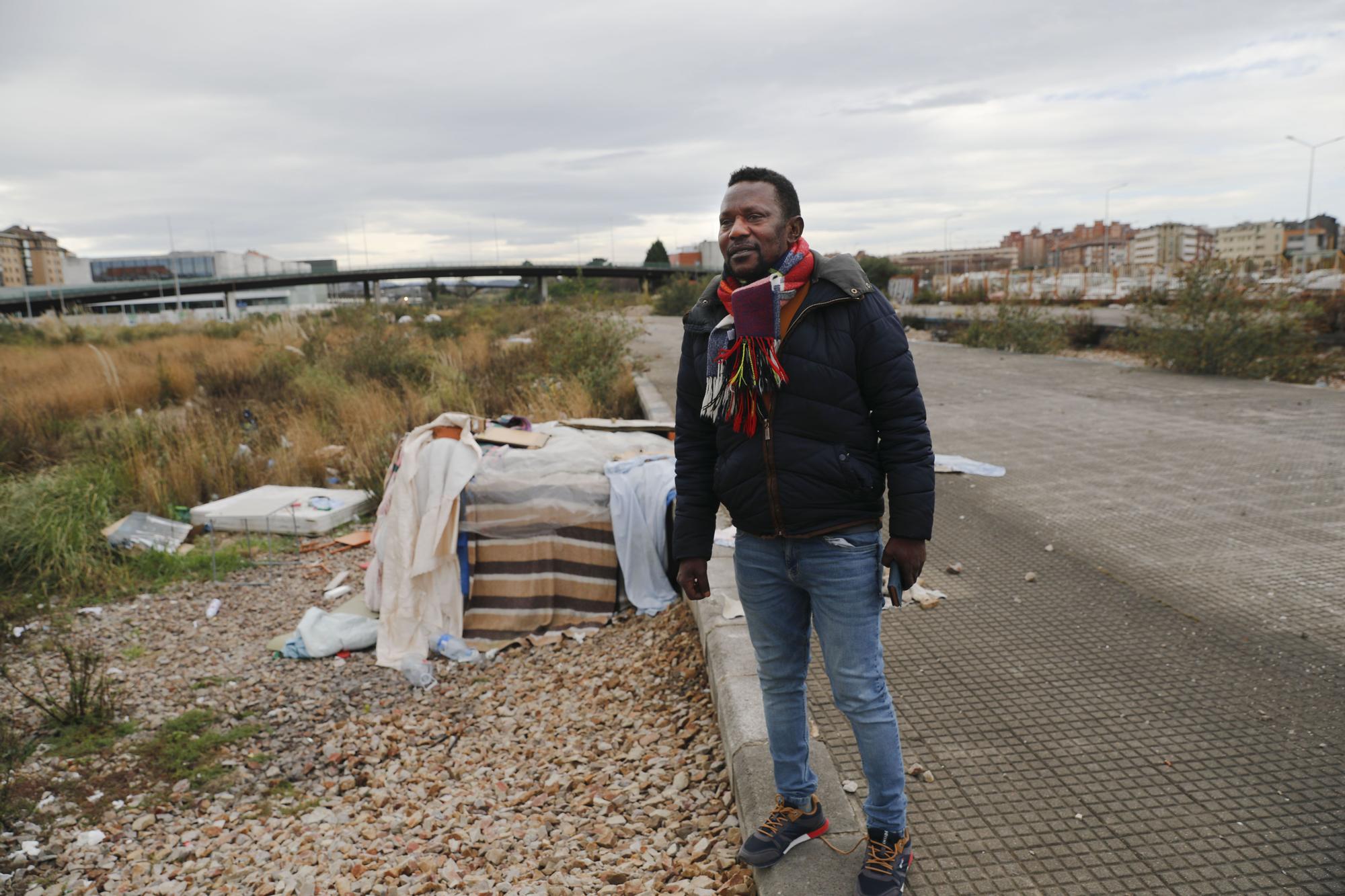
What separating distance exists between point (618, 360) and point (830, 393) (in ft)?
34.8

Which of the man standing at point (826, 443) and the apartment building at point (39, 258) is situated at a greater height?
the apartment building at point (39, 258)

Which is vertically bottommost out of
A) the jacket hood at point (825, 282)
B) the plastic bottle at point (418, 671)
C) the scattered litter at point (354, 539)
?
the plastic bottle at point (418, 671)

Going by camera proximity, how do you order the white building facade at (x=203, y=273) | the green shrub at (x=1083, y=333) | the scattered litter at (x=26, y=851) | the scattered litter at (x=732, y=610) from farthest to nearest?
the white building facade at (x=203, y=273)
the green shrub at (x=1083, y=333)
the scattered litter at (x=732, y=610)
the scattered litter at (x=26, y=851)

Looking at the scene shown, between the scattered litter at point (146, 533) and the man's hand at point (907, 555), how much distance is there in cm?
662

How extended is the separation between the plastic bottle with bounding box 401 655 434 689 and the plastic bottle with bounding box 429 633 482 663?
13 centimetres

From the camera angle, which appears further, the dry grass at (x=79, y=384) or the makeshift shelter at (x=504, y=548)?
the dry grass at (x=79, y=384)

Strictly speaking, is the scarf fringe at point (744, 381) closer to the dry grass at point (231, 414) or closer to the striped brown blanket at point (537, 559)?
the striped brown blanket at point (537, 559)

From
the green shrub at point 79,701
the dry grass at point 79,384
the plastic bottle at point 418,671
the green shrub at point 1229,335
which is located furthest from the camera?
the green shrub at point 1229,335

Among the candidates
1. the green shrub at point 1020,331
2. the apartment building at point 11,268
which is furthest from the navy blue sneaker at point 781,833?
the apartment building at point 11,268

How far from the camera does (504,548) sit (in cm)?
538

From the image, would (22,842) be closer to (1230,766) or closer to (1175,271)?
(1230,766)

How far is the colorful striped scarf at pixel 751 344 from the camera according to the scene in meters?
2.22

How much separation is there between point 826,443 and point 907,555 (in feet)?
1.16

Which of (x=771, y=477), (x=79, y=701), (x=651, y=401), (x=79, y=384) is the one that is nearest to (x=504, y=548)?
(x=79, y=701)
